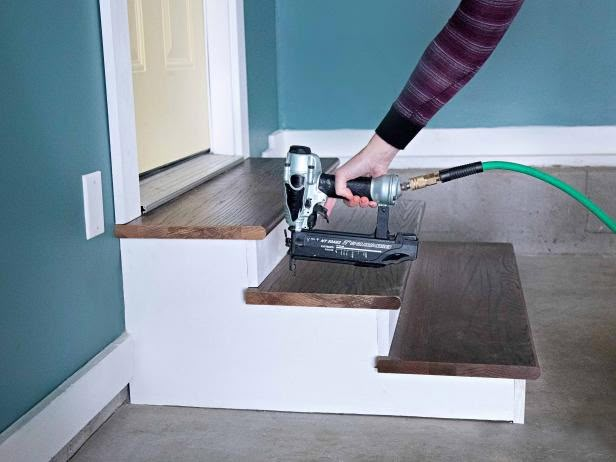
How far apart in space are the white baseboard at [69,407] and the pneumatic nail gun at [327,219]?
0.50 m

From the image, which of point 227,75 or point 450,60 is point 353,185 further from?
Answer: point 227,75

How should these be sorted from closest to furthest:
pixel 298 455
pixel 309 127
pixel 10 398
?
pixel 10 398 → pixel 298 455 → pixel 309 127

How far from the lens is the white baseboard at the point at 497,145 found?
→ 3.65 metres

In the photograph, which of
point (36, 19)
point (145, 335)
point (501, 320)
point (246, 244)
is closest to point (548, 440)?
point (501, 320)

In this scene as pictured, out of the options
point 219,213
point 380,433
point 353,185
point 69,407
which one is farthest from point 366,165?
point 69,407

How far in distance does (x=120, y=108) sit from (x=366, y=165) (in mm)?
632

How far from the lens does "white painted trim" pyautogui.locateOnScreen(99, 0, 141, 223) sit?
1930 mm

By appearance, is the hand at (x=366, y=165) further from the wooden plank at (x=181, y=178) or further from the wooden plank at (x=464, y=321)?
the wooden plank at (x=181, y=178)

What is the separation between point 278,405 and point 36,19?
1.05 m

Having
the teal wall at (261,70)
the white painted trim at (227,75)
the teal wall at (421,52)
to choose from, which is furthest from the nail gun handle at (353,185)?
the teal wall at (421,52)

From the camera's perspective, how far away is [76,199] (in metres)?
1.81

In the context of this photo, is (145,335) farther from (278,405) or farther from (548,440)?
(548,440)

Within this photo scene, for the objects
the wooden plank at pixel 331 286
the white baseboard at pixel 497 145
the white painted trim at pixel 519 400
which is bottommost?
the white painted trim at pixel 519 400

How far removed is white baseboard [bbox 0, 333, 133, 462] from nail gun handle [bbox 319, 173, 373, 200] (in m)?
0.64
